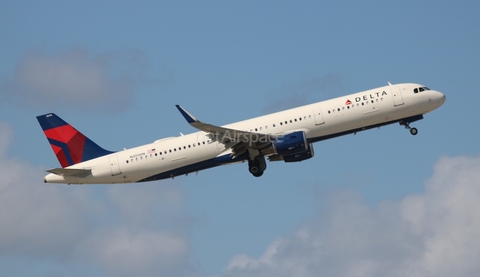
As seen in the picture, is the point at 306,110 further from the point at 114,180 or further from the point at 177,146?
the point at 114,180

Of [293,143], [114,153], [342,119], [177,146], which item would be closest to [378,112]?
[342,119]

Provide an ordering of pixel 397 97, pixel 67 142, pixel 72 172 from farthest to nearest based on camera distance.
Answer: pixel 67 142 < pixel 72 172 < pixel 397 97

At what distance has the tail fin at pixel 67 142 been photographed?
7381cm

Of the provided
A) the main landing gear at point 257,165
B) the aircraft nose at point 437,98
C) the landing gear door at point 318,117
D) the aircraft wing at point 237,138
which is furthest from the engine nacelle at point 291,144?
the aircraft nose at point 437,98

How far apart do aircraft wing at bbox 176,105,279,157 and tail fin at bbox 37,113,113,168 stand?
1105 cm

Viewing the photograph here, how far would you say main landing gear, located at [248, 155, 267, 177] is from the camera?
70500mm

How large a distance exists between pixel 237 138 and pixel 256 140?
150 cm

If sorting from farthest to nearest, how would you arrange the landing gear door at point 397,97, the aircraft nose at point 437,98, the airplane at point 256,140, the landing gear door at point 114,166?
the landing gear door at point 114,166, the aircraft nose at point 437,98, the landing gear door at point 397,97, the airplane at point 256,140

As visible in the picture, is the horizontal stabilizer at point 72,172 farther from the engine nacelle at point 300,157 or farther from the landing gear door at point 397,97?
the landing gear door at point 397,97

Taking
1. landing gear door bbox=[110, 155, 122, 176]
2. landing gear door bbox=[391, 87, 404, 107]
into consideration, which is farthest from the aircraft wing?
landing gear door bbox=[391, 87, 404, 107]

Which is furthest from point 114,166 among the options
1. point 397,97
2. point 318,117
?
point 397,97

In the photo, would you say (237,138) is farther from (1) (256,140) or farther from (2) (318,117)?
(2) (318,117)

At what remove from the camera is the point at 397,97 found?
67375 millimetres

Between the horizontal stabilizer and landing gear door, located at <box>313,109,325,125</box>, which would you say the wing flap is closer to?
landing gear door, located at <box>313,109,325,125</box>
